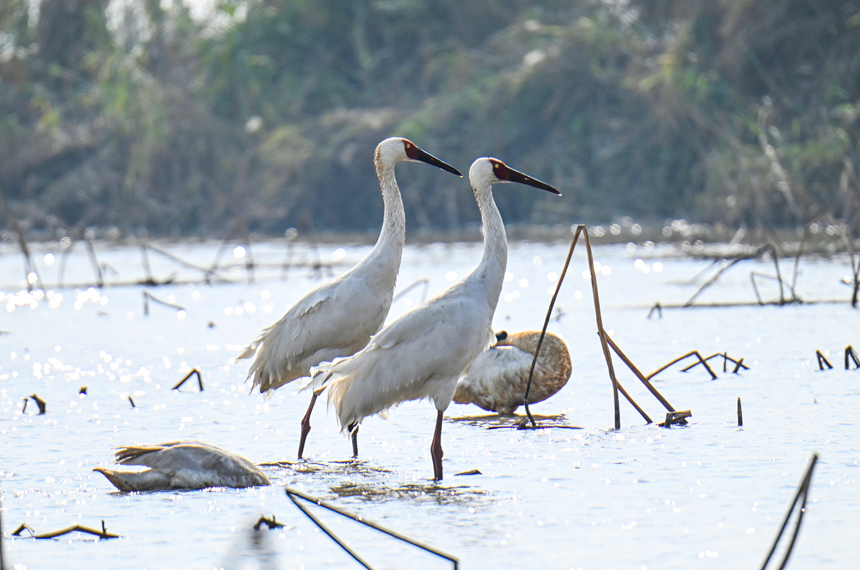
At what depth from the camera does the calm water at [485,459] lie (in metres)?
4.87

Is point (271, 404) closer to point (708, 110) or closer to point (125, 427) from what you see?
point (125, 427)

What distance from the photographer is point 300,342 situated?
288 inches

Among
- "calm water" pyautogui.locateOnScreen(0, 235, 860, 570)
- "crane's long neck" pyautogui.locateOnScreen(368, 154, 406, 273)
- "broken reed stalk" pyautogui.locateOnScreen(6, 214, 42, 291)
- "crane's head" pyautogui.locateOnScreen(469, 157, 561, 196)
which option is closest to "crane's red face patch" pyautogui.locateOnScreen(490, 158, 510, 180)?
"crane's head" pyautogui.locateOnScreen(469, 157, 561, 196)

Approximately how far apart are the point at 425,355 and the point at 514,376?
5.50 ft

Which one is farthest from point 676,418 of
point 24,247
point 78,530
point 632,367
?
point 24,247

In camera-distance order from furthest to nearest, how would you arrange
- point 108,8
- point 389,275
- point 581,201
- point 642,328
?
point 108,8
point 581,201
point 642,328
point 389,275

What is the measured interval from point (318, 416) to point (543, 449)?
7.22 feet

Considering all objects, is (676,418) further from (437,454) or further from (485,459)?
(437,454)

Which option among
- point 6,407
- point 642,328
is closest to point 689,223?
point 642,328

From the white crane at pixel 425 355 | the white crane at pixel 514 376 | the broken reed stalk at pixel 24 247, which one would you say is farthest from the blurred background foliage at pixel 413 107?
the white crane at pixel 425 355

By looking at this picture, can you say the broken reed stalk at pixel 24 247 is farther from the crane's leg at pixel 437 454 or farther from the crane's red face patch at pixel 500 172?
the crane's leg at pixel 437 454

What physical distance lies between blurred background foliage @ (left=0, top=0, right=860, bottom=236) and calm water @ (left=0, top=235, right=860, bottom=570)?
13.0 metres

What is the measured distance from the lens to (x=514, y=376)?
7.90 meters

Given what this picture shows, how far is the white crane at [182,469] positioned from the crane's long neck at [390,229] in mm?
1726
